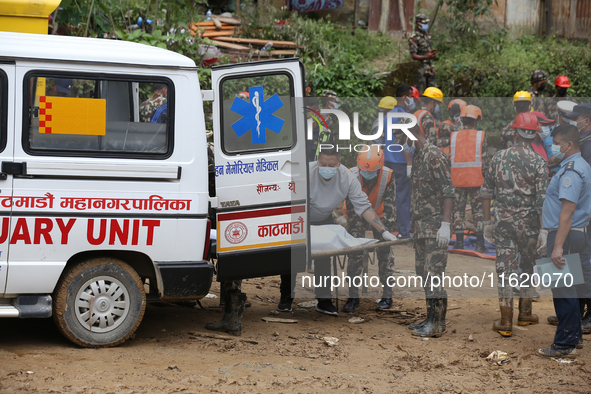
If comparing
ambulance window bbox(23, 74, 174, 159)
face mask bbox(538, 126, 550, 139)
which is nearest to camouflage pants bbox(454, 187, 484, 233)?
face mask bbox(538, 126, 550, 139)

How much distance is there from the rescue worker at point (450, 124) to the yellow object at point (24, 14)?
13.3ft

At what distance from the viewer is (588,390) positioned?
15.5 feet

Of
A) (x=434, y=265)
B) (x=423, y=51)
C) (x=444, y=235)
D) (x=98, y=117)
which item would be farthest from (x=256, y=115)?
(x=423, y=51)

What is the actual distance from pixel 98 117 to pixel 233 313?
219cm

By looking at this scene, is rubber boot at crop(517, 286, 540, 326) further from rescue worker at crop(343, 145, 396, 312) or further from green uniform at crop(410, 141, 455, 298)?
rescue worker at crop(343, 145, 396, 312)

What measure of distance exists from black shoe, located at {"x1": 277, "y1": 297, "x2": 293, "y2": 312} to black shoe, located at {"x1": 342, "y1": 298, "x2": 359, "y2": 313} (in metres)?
0.64

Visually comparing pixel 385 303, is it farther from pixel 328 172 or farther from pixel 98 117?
pixel 98 117

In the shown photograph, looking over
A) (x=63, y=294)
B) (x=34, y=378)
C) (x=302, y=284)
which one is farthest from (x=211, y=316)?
(x=34, y=378)

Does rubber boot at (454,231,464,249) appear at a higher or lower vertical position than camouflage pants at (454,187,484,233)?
lower

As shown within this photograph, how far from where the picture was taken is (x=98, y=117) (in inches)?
192

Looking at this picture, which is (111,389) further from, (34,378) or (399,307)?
(399,307)

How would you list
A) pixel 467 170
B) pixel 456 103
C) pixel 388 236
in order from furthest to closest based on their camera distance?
pixel 456 103
pixel 467 170
pixel 388 236

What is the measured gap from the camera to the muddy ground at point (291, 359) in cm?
448

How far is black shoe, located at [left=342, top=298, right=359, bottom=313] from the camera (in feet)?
22.7
